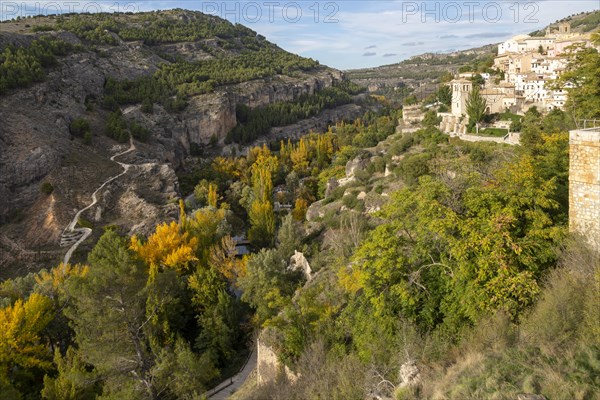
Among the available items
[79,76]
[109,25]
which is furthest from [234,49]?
[79,76]

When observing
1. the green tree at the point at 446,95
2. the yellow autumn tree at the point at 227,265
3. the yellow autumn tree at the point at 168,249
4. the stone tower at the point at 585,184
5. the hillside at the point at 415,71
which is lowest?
the yellow autumn tree at the point at 227,265

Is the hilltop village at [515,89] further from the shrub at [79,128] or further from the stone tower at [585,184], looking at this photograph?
the shrub at [79,128]

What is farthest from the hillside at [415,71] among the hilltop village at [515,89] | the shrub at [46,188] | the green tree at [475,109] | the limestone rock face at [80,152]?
the shrub at [46,188]

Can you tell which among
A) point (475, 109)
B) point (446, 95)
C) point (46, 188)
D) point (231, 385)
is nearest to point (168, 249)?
point (231, 385)

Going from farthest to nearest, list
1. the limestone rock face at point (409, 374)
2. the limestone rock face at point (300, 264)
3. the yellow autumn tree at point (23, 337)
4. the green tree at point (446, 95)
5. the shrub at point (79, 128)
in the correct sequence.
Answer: the shrub at point (79, 128), the green tree at point (446, 95), the limestone rock face at point (300, 264), the yellow autumn tree at point (23, 337), the limestone rock face at point (409, 374)

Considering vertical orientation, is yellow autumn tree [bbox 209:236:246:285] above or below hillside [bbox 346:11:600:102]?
below

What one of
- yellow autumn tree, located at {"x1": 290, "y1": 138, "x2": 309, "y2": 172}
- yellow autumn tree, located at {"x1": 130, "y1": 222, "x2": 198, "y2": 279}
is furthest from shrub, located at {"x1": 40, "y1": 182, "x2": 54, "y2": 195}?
yellow autumn tree, located at {"x1": 290, "y1": 138, "x2": 309, "y2": 172}

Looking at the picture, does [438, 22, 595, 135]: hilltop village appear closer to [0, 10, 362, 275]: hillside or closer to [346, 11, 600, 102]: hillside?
[0, 10, 362, 275]: hillside
